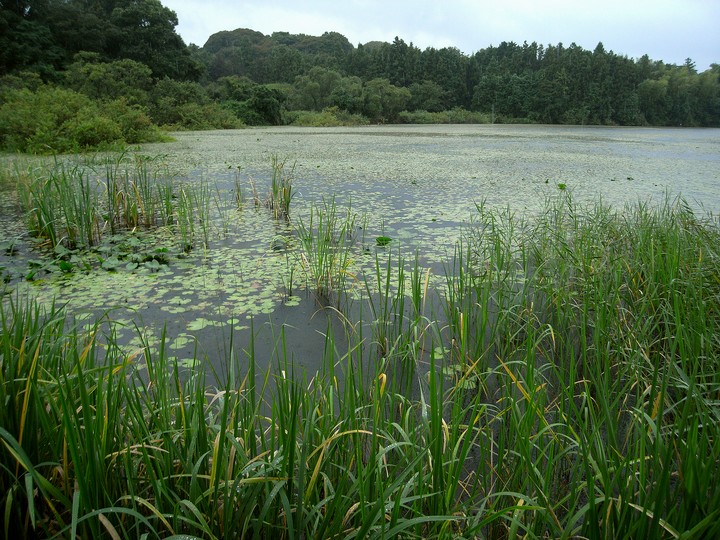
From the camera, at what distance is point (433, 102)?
3697 cm

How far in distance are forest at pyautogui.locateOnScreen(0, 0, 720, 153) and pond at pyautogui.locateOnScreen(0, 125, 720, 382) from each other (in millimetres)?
2659

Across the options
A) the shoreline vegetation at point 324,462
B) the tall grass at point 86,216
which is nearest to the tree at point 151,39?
the tall grass at point 86,216

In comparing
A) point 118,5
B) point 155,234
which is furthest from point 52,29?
point 155,234

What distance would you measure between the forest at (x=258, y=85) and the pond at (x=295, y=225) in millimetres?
2659

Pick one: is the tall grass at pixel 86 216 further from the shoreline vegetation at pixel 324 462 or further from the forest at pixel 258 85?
the forest at pixel 258 85

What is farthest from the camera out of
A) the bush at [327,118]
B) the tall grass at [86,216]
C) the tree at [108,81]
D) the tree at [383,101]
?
the tree at [383,101]

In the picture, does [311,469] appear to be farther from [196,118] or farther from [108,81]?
[196,118]

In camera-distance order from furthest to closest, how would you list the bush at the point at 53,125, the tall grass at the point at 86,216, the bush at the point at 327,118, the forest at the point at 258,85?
1. the bush at the point at 327,118
2. the forest at the point at 258,85
3. the bush at the point at 53,125
4. the tall grass at the point at 86,216

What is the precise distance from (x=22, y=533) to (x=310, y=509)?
547 mm

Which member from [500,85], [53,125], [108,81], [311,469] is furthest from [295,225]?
[500,85]

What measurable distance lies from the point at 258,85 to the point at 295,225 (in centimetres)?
2312

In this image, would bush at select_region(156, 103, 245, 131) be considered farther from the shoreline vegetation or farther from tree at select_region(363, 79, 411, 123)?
the shoreline vegetation

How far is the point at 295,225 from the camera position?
12.2 feet

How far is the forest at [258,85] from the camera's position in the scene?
9.05 metres
